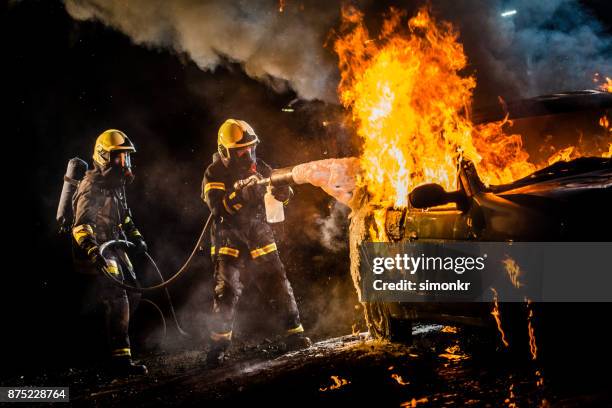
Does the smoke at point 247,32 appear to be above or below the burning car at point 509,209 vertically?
above

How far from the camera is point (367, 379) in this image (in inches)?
146

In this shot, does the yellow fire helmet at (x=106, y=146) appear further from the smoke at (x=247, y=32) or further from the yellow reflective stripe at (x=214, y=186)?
the smoke at (x=247, y=32)

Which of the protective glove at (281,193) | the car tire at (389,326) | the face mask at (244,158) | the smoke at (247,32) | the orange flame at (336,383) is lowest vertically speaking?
the orange flame at (336,383)

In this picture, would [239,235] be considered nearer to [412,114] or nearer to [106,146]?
[106,146]

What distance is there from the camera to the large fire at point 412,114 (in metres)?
4.54

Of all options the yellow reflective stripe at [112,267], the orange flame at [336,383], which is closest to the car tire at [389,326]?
the orange flame at [336,383]

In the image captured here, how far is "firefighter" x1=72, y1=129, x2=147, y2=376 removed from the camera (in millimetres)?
5504

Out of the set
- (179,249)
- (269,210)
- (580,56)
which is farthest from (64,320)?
(580,56)

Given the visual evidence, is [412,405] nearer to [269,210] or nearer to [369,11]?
[269,210]

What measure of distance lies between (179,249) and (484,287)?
524 centimetres

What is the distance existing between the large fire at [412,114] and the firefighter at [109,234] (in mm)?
3185

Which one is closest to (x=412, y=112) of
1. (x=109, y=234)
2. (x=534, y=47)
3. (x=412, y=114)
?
(x=412, y=114)

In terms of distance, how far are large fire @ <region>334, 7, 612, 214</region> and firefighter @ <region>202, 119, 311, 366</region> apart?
1578mm

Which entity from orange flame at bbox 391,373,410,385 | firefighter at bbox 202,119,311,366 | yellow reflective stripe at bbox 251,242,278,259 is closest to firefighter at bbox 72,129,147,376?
firefighter at bbox 202,119,311,366
